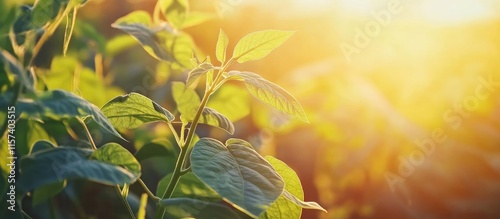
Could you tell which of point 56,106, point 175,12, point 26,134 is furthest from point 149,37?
point 56,106

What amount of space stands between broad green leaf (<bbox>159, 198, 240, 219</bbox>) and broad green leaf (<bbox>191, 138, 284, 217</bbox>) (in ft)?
0.12

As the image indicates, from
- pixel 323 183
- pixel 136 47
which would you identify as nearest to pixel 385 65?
pixel 323 183

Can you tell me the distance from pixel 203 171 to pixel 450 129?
8.99 ft

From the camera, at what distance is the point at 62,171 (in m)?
0.54

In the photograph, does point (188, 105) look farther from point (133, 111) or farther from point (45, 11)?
point (45, 11)

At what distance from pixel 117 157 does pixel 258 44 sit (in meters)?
0.20

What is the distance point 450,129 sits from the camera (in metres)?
3.17

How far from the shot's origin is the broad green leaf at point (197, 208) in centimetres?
60

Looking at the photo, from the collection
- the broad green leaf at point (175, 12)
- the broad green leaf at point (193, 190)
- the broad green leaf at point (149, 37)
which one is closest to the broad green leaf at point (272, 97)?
the broad green leaf at point (193, 190)

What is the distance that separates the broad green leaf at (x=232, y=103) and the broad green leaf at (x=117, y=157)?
23.7 inches

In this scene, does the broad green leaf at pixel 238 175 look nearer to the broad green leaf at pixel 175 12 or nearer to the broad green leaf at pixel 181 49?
the broad green leaf at pixel 181 49

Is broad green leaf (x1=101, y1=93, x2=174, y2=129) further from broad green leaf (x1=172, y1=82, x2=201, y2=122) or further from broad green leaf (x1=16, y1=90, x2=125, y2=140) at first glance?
broad green leaf (x1=16, y1=90, x2=125, y2=140)

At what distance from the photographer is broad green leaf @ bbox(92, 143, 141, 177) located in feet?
1.98

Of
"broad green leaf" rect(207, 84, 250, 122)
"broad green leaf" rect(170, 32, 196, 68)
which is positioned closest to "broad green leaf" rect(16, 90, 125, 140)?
"broad green leaf" rect(170, 32, 196, 68)
